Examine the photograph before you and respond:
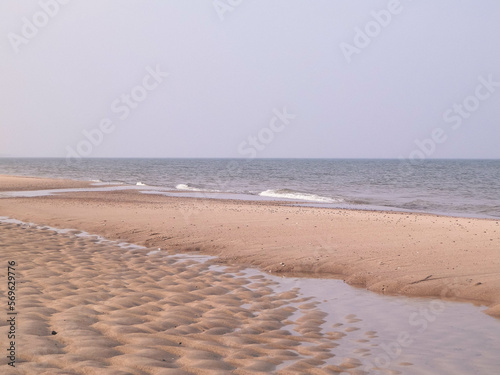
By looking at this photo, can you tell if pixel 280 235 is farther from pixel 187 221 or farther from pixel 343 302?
pixel 343 302

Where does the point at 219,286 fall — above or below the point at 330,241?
below

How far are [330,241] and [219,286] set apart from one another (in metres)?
5.04

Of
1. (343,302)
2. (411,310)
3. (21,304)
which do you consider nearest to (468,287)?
(411,310)

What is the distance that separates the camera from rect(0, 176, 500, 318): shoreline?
9.01 meters

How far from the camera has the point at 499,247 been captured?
1145 centimetres

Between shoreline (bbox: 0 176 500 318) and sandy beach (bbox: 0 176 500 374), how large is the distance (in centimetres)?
4

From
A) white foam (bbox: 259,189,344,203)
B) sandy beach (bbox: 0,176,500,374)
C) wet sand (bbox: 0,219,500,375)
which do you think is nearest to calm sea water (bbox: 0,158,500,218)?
white foam (bbox: 259,189,344,203)

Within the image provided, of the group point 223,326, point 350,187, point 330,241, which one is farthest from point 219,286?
point 350,187

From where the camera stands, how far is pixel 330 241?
1278 cm

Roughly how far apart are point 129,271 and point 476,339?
6105mm

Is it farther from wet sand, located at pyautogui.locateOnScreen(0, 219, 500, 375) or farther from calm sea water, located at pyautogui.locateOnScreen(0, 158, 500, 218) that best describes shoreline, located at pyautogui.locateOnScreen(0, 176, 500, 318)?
calm sea water, located at pyautogui.locateOnScreen(0, 158, 500, 218)

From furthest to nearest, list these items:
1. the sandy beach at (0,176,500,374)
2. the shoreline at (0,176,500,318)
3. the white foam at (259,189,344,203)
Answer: the white foam at (259,189,344,203) → the shoreline at (0,176,500,318) → the sandy beach at (0,176,500,374)

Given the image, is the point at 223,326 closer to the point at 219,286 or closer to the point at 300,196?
the point at 219,286

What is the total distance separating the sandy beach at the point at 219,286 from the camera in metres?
5.18
